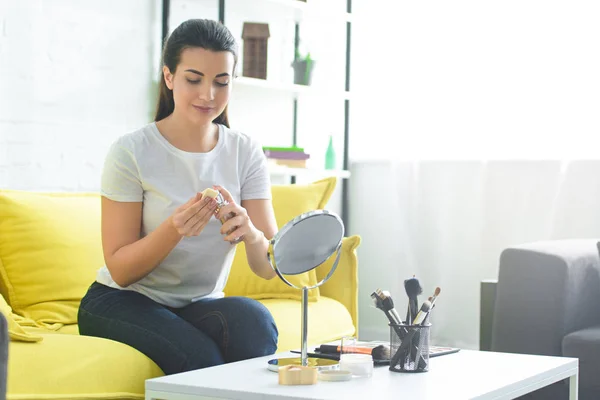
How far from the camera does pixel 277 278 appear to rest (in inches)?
118

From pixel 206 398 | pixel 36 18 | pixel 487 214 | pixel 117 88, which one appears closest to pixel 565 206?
pixel 487 214

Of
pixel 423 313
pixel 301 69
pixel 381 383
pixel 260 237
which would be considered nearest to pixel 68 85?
pixel 301 69

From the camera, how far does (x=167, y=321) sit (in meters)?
2.01

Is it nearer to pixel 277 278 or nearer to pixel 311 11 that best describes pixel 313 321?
pixel 277 278

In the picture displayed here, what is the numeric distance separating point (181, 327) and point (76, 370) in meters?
0.24

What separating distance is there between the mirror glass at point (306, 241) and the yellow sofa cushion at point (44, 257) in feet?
2.95

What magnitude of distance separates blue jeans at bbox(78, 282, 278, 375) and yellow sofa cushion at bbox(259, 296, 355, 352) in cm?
46

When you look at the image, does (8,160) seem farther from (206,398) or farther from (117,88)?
(206,398)

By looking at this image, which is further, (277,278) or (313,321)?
(277,278)

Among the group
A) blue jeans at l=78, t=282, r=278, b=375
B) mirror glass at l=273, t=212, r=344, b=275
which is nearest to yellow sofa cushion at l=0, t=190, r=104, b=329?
blue jeans at l=78, t=282, r=278, b=375

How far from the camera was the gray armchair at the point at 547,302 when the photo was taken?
2.78 metres

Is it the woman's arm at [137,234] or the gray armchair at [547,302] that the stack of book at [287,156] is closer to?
the gray armchair at [547,302]

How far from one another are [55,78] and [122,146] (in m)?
1.07

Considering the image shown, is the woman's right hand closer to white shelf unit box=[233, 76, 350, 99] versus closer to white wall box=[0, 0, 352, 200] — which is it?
white wall box=[0, 0, 352, 200]
